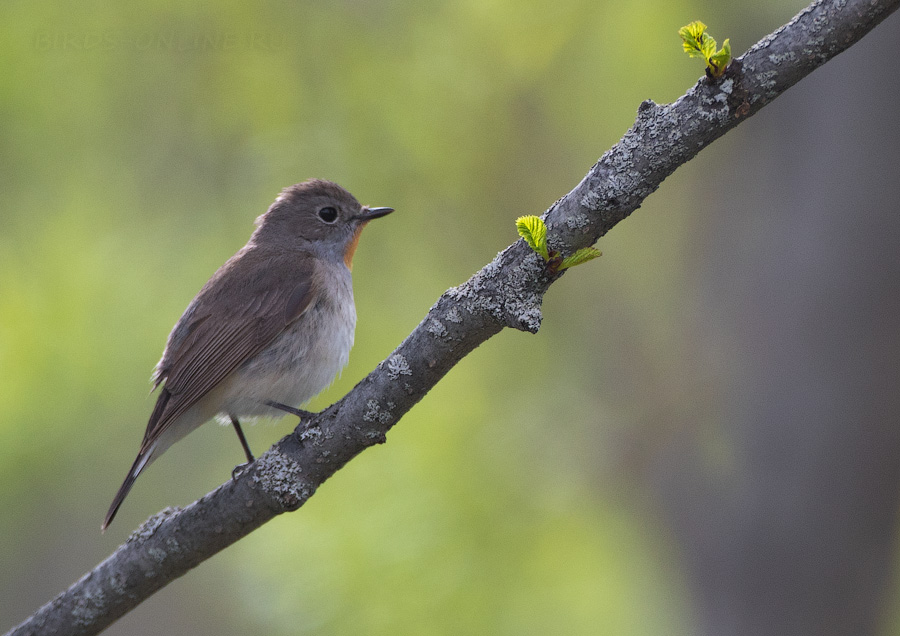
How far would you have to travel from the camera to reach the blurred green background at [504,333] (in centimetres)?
586

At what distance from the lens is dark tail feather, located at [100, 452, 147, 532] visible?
4.03m

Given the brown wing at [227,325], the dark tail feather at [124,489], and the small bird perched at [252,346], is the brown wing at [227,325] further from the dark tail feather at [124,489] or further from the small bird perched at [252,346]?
the dark tail feather at [124,489]

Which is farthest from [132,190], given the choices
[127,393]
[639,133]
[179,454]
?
[639,133]

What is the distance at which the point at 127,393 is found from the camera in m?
6.21

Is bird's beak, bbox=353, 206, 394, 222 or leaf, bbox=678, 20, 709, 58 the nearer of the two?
leaf, bbox=678, 20, 709, 58

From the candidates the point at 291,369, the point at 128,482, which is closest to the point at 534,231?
the point at 291,369

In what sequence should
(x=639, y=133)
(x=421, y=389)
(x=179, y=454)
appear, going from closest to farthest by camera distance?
(x=639, y=133) < (x=421, y=389) < (x=179, y=454)

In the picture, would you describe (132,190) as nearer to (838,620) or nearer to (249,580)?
(249,580)

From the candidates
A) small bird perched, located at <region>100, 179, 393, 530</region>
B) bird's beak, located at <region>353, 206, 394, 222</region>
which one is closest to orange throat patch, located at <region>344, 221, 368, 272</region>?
bird's beak, located at <region>353, 206, 394, 222</region>

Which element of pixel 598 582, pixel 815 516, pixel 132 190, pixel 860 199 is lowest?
pixel 815 516

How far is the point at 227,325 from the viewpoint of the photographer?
471 cm

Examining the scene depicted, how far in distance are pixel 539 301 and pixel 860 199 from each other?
160 inches

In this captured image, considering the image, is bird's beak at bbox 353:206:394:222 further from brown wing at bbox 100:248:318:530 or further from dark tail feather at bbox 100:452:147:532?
dark tail feather at bbox 100:452:147:532

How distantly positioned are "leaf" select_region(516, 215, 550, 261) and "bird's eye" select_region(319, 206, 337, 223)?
302cm
